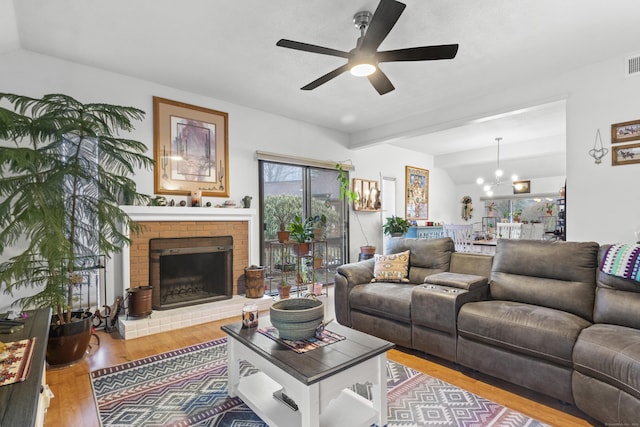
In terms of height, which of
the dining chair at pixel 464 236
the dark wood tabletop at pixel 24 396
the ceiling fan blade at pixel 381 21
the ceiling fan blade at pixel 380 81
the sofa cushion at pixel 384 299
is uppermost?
the ceiling fan blade at pixel 381 21

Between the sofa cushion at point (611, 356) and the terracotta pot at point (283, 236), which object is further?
the terracotta pot at point (283, 236)

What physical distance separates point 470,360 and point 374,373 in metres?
Answer: 0.99

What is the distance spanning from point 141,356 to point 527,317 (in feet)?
9.94

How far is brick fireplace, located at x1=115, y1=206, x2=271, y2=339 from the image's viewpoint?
342 cm

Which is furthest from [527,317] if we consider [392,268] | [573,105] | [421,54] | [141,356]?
[141,356]

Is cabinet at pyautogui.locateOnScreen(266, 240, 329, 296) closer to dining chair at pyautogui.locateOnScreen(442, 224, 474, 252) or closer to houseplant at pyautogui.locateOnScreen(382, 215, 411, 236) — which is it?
houseplant at pyautogui.locateOnScreen(382, 215, 411, 236)

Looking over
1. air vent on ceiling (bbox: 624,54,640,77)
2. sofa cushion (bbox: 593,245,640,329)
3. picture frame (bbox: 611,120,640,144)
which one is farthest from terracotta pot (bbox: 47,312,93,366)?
air vent on ceiling (bbox: 624,54,640,77)

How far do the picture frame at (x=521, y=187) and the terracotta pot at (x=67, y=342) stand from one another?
346 inches

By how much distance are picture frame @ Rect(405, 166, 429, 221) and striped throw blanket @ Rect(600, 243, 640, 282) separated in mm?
4890

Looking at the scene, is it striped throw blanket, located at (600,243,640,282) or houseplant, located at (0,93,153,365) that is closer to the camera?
striped throw blanket, located at (600,243,640,282)

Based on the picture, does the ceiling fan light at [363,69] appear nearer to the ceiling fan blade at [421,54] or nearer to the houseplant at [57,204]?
the ceiling fan blade at [421,54]

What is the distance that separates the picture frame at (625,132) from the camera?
3152mm

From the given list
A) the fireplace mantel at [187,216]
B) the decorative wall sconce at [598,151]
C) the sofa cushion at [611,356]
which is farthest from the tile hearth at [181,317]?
the decorative wall sconce at [598,151]

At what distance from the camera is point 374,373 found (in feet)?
5.84
